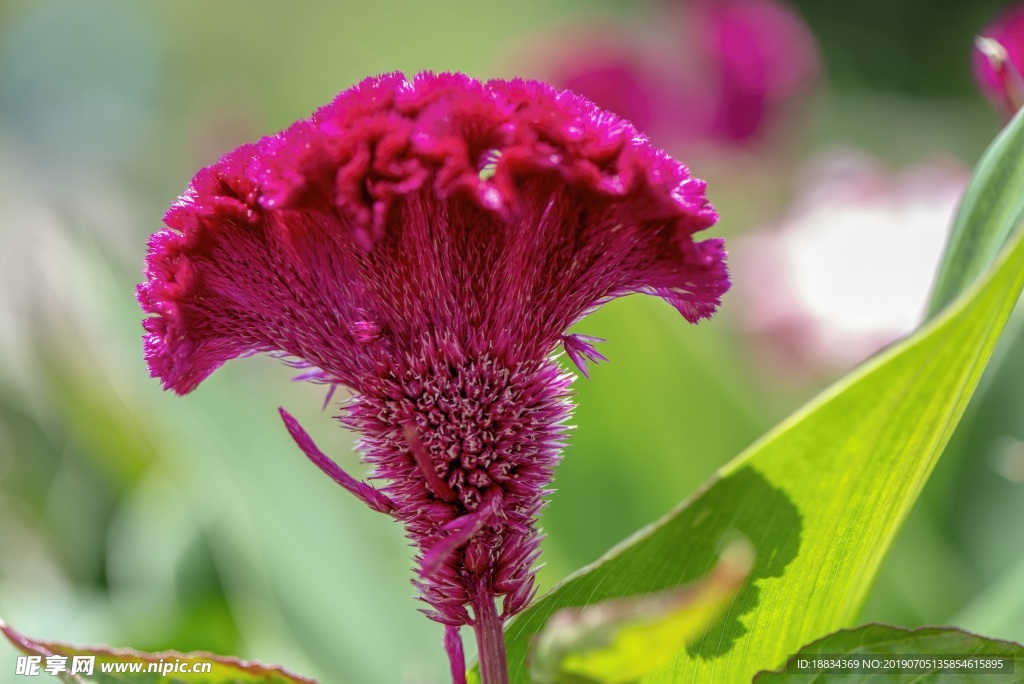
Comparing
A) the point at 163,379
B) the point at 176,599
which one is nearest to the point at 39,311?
the point at 176,599

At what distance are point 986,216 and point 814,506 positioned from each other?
23 centimetres

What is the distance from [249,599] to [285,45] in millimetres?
7731

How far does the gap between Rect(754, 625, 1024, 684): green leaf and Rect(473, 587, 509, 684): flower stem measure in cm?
15

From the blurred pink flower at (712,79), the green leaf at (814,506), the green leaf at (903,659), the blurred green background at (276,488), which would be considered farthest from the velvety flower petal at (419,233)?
the blurred pink flower at (712,79)

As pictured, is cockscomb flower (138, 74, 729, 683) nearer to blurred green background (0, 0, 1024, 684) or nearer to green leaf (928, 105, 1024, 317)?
green leaf (928, 105, 1024, 317)

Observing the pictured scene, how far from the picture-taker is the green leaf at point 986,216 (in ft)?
2.10

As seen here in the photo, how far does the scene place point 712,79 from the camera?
8.20ft

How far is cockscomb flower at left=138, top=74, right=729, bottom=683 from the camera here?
55cm

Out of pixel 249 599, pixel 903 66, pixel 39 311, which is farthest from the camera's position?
pixel 903 66

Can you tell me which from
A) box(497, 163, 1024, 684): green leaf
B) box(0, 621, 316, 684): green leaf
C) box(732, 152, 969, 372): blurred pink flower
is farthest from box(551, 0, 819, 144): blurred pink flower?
box(0, 621, 316, 684): green leaf

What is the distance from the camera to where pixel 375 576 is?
1.33 meters

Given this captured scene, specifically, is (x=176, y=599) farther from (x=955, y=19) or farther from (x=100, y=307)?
(x=955, y=19)

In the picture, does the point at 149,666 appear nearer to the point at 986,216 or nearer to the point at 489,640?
the point at 489,640

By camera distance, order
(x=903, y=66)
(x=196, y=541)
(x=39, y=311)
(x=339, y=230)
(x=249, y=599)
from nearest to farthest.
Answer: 1. (x=339, y=230)
2. (x=249, y=599)
3. (x=196, y=541)
4. (x=39, y=311)
5. (x=903, y=66)
